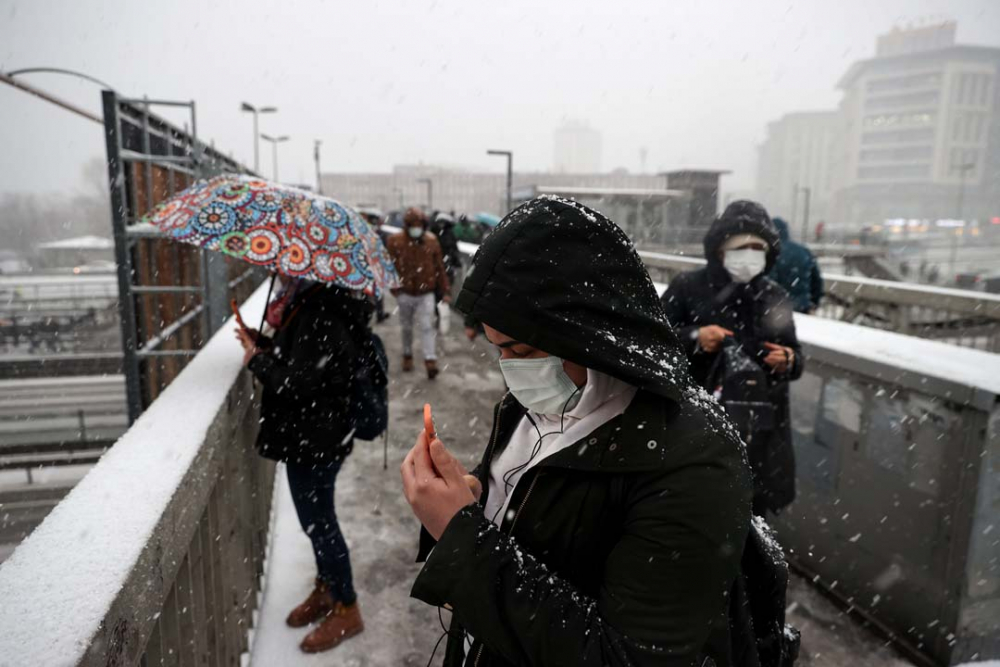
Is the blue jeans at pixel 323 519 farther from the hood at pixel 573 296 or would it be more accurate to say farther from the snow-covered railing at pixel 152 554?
the hood at pixel 573 296

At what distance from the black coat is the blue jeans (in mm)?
118

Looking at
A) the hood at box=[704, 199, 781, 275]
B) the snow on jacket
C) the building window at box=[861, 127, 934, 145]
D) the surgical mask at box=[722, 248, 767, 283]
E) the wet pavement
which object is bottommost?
the wet pavement

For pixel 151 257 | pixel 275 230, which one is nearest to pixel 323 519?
pixel 275 230

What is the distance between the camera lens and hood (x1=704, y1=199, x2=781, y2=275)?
3.16 metres

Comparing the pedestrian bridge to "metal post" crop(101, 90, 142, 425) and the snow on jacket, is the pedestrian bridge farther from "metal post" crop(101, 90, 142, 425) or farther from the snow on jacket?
the snow on jacket

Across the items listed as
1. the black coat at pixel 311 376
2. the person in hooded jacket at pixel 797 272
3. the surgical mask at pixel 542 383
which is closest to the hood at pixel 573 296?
the surgical mask at pixel 542 383

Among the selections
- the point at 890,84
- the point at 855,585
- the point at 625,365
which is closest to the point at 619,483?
the point at 625,365

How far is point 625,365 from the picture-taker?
3.92ft

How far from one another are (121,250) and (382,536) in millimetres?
2720

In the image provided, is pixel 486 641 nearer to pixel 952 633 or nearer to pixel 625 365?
pixel 625 365

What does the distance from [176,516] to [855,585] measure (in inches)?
134

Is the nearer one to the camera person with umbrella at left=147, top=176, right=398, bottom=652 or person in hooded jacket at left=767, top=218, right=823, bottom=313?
person with umbrella at left=147, top=176, right=398, bottom=652

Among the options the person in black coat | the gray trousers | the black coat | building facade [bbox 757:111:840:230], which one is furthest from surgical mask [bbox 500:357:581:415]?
building facade [bbox 757:111:840:230]

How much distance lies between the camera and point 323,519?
311 centimetres
